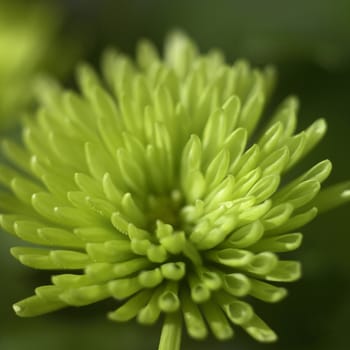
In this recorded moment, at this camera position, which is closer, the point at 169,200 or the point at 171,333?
the point at 171,333

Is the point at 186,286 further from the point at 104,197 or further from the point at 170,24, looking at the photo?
the point at 170,24

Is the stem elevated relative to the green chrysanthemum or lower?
lower

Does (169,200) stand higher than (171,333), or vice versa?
(169,200)

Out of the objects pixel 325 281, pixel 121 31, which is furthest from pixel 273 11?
pixel 325 281

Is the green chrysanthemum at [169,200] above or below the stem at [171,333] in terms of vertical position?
above
